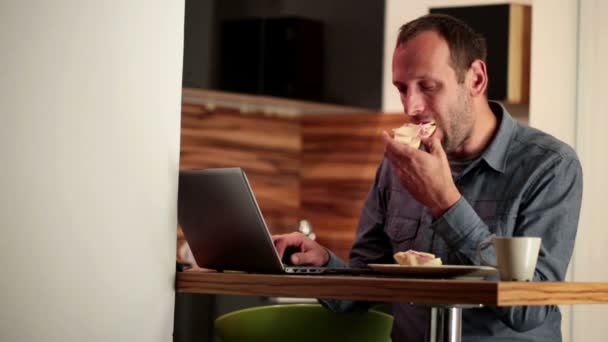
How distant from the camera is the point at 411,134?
2037mm

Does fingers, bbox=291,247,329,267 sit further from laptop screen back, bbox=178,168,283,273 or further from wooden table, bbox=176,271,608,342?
wooden table, bbox=176,271,608,342

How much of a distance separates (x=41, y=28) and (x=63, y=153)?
0.65 feet

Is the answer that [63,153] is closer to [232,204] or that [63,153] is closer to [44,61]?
[44,61]

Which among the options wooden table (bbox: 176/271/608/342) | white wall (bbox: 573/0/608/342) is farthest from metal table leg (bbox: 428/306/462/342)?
white wall (bbox: 573/0/608/342)

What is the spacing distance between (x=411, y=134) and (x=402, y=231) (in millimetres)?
441

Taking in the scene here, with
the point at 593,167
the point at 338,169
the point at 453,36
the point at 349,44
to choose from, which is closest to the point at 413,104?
the point at 453,36

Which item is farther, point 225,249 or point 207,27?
point 207,27

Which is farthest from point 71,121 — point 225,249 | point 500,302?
point 500,302

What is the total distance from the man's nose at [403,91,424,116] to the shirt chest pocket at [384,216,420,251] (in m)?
0.28

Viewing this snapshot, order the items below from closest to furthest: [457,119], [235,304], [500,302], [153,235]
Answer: [500,302] < [153,235] < [457,119] < [235,304]

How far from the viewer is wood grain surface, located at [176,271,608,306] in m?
1.45

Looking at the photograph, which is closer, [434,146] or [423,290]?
[423,290]

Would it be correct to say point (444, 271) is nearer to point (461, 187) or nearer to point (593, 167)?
point (461, 187)

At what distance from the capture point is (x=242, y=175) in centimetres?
179
